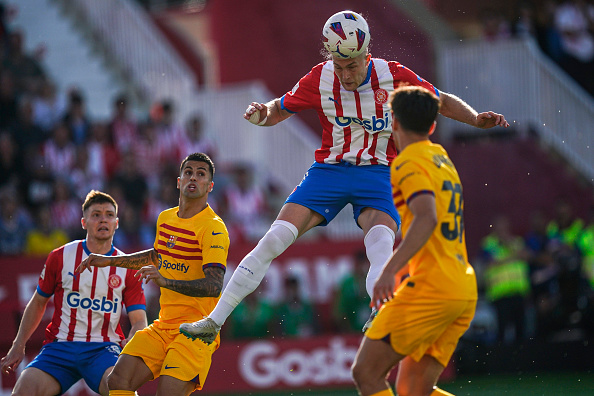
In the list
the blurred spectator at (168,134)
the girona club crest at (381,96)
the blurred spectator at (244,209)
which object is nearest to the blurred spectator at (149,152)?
the blurred spectator at (168,134)

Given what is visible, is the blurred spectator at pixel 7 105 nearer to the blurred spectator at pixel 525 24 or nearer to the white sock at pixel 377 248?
the blurred spectator at pixel 525 24

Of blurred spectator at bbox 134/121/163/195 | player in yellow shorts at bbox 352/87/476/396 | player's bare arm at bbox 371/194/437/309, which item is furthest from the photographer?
blurred spectator at bbox 134/121/163/195

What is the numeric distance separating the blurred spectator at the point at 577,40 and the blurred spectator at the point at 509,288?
14.1 feet

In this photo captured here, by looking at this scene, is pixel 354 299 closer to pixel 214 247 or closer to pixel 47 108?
pixel 47 108

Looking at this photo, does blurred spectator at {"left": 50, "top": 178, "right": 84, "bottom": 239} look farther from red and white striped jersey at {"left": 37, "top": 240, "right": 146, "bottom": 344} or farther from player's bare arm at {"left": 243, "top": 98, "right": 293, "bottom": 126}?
player's bare arm at {"left": 243, "top": 98, "right": 293, "bottom": 126}

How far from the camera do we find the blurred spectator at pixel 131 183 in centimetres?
1356

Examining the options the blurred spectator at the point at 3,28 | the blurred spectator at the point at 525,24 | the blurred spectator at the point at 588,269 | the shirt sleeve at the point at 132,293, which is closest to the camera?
the shirt sleeve at the point at 132,293

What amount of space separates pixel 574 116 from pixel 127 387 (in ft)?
36.9

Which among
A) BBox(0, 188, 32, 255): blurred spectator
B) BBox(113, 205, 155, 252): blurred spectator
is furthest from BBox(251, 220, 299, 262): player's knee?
BBox(0, 188, 32, 255): blurred spectator

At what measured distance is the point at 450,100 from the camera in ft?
22.8

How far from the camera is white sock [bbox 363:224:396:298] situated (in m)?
6.70

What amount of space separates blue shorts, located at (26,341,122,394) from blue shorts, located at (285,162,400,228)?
197 centimetres

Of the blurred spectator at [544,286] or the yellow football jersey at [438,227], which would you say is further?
the blurred spectator at [544,286]

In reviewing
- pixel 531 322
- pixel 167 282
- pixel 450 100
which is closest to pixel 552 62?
pixel 531 322
